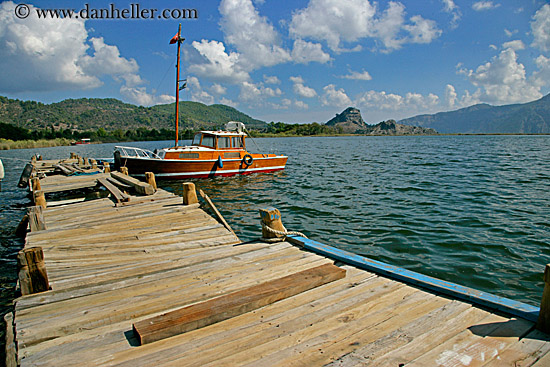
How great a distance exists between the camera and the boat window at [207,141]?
63.2ft

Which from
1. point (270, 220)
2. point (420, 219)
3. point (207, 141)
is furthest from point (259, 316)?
point (207, 141)

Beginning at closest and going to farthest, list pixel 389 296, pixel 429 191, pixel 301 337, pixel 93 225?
1. pixel 301 337
2. pixel 389 296
3. pixel 93 225
4. pixel 429 191

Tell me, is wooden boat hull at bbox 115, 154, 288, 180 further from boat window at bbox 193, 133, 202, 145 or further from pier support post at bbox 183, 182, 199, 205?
pier support post at bbox 183, 182, 199, 205

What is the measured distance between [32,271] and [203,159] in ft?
50.6

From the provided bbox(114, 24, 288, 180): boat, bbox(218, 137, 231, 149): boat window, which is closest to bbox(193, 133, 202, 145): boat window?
bbox(114, 24, 288, 180): boat

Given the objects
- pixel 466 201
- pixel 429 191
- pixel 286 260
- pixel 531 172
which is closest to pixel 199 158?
pixel 429 191

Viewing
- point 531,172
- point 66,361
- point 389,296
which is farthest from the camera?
point 531,172

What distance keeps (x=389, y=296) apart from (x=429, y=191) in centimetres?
1126

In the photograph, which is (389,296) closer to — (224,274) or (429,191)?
(224,274)

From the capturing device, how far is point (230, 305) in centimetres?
283

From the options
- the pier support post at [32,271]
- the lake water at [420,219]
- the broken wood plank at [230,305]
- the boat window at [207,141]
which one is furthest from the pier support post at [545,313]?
the boat window at [207,141]

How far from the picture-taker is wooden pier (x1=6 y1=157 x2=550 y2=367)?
2.29 m

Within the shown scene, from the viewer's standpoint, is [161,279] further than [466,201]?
No

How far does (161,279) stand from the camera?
368 centimetres
